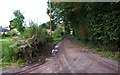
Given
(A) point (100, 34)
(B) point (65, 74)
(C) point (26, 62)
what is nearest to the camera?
(B) point (65, 74)

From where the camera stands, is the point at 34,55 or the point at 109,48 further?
the point at 109,48

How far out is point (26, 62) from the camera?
10.9 metres

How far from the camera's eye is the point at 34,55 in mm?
12391

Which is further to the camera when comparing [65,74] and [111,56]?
[111,56]

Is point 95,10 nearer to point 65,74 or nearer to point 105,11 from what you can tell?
point 105,11

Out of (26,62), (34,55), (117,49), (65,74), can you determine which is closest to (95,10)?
(117,49)

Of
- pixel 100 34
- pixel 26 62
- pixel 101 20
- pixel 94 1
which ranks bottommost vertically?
pixel 26 62

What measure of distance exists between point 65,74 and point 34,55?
5029 mm

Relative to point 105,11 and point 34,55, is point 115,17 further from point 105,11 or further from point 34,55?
point 34,55

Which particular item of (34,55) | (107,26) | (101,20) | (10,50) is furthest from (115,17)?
(10,50)

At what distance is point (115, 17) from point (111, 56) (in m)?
2.52

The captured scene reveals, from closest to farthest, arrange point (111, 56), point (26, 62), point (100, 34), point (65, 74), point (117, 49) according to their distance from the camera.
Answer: point (65, 74) → point (26, 62) → point (111, 56) → point (117, 49) → point (100, 34)

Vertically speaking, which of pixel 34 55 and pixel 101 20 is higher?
pixel 101 20

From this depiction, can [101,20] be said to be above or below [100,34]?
above
